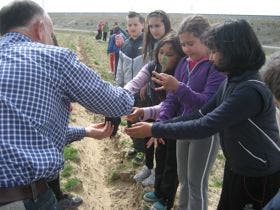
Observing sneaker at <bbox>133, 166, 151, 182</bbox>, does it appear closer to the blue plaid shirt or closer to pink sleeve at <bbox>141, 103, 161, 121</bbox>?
pink sleeve at <bbox>141, 103, 161, 121</bbox>

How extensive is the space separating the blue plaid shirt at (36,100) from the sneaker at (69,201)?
2.61 meters

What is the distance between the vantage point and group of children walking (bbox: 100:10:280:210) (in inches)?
114

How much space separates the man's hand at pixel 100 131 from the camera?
3.36 m

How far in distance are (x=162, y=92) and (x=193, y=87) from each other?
0.88m

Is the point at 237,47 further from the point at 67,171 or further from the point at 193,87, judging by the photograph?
the point at 67,171

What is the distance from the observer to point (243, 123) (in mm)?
2961

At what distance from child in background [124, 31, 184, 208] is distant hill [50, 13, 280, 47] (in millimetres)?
26754

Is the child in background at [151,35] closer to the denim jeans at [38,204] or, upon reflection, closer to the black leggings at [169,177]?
the black leggings at [169,177]

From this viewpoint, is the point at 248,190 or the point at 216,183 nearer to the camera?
the point at 248,190

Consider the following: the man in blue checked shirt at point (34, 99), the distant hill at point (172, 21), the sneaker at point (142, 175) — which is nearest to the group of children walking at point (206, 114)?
the sneaker at point (142, 175)

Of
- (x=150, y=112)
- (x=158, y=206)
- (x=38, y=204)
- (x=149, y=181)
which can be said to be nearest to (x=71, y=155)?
(x=149, y=181)

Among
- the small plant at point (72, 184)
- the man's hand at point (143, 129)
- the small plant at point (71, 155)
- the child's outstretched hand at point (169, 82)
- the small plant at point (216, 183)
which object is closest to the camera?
the man's hand at point (143, 129)

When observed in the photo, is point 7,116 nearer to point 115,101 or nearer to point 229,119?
point 115,101

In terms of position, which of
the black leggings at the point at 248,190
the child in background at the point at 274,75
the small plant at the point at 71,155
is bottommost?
the small plant at the point at 71,155
